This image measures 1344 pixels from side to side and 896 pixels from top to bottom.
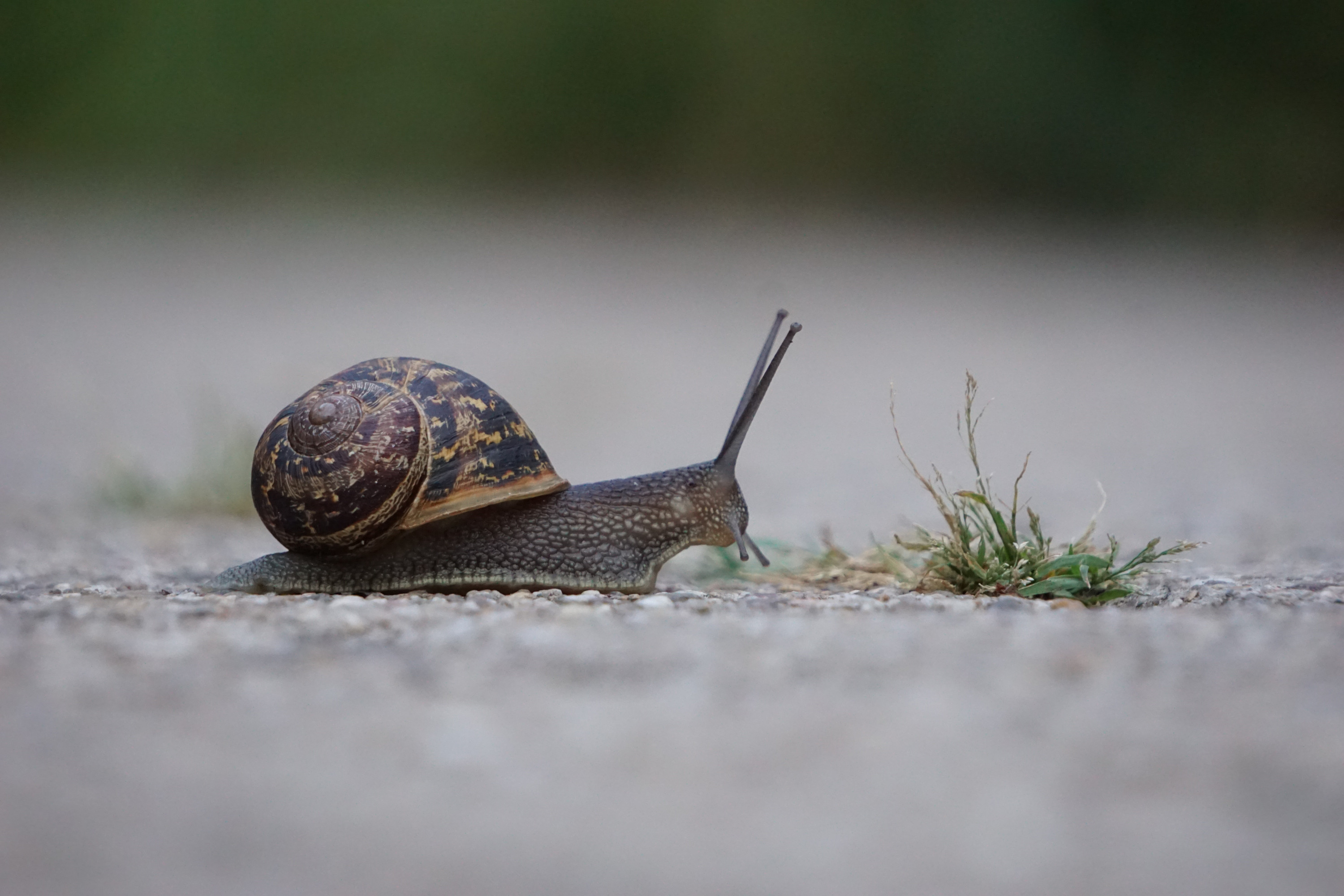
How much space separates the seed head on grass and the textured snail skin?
0.77 metres

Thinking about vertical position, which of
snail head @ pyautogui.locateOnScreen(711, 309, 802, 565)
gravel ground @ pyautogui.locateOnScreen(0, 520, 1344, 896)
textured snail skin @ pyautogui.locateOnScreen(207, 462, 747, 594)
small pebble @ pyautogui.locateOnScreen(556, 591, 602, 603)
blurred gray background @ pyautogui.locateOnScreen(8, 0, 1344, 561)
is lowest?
gravel ground @ pyautogui.locateOnScreen(0, 520, 1344, 896)

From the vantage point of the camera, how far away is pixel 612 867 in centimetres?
157

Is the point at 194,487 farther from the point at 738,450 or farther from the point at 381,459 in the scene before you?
the point at 738,450

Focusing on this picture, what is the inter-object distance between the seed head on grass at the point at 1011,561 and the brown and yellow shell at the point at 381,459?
120 cm

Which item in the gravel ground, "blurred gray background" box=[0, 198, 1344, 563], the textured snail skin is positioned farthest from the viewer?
"blurred gray background" box=[0, 198, 1344, 563]

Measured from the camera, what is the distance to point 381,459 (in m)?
3.51

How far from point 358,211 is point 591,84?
316 cm

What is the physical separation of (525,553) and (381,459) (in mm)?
506

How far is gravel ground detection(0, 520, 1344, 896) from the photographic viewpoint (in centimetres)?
155

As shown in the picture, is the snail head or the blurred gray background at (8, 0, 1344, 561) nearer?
the snail head

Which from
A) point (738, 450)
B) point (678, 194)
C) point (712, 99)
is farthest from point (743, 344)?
point (738, 450)

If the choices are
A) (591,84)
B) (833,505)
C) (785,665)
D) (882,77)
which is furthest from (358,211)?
(785,665)

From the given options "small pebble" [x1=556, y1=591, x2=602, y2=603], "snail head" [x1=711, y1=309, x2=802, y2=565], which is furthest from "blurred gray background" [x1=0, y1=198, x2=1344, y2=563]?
"small pebble" [x1=556, y1=591, x2=602, y2=603]

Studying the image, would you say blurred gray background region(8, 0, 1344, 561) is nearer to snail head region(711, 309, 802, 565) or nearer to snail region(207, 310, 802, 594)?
snail head region(711, 309, 802, 565)
